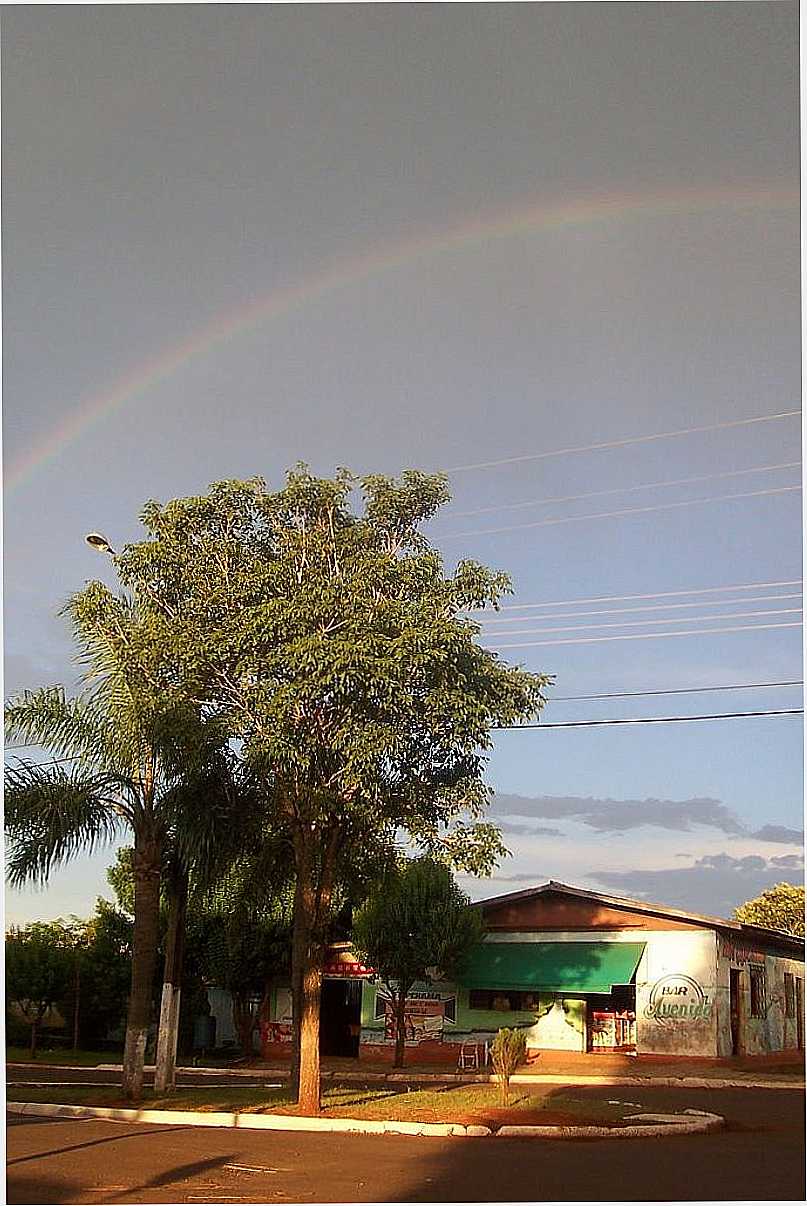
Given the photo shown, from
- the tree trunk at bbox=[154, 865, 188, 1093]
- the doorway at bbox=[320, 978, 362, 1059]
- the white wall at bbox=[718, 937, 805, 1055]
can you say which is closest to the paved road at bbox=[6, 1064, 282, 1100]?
the tree trunk at bbox=[154, 865, 188, 1093]

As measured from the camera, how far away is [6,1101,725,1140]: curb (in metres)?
10.8

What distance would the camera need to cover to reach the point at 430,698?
13.3 m

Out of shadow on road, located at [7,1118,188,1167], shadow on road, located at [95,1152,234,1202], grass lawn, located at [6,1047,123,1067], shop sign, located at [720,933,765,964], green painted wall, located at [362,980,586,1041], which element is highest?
shop sign, located at [720,933,765,964]

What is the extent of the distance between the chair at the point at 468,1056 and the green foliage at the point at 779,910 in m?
28.3

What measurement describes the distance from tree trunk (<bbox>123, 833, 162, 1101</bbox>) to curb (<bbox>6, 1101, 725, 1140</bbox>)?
78cm

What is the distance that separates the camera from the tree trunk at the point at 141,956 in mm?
13797

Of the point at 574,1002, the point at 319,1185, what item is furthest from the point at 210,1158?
the point at 574,1002

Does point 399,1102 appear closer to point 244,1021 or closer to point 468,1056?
point 468,1056

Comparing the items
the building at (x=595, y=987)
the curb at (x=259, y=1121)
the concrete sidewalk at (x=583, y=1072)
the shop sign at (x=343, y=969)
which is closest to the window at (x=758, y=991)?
the building at (x=595, y=987)

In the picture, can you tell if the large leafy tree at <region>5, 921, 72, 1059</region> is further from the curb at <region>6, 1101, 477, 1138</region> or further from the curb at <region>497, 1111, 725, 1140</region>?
the curb at <region>497, 1111, 725, 1140</region>

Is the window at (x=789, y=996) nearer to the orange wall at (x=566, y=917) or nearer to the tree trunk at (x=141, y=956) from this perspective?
the orange wall at (x=566, y=917)

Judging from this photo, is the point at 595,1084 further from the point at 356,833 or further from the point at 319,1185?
the point at 319,1185

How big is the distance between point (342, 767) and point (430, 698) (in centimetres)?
118

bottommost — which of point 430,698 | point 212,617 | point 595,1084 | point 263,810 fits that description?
point 595,1084
